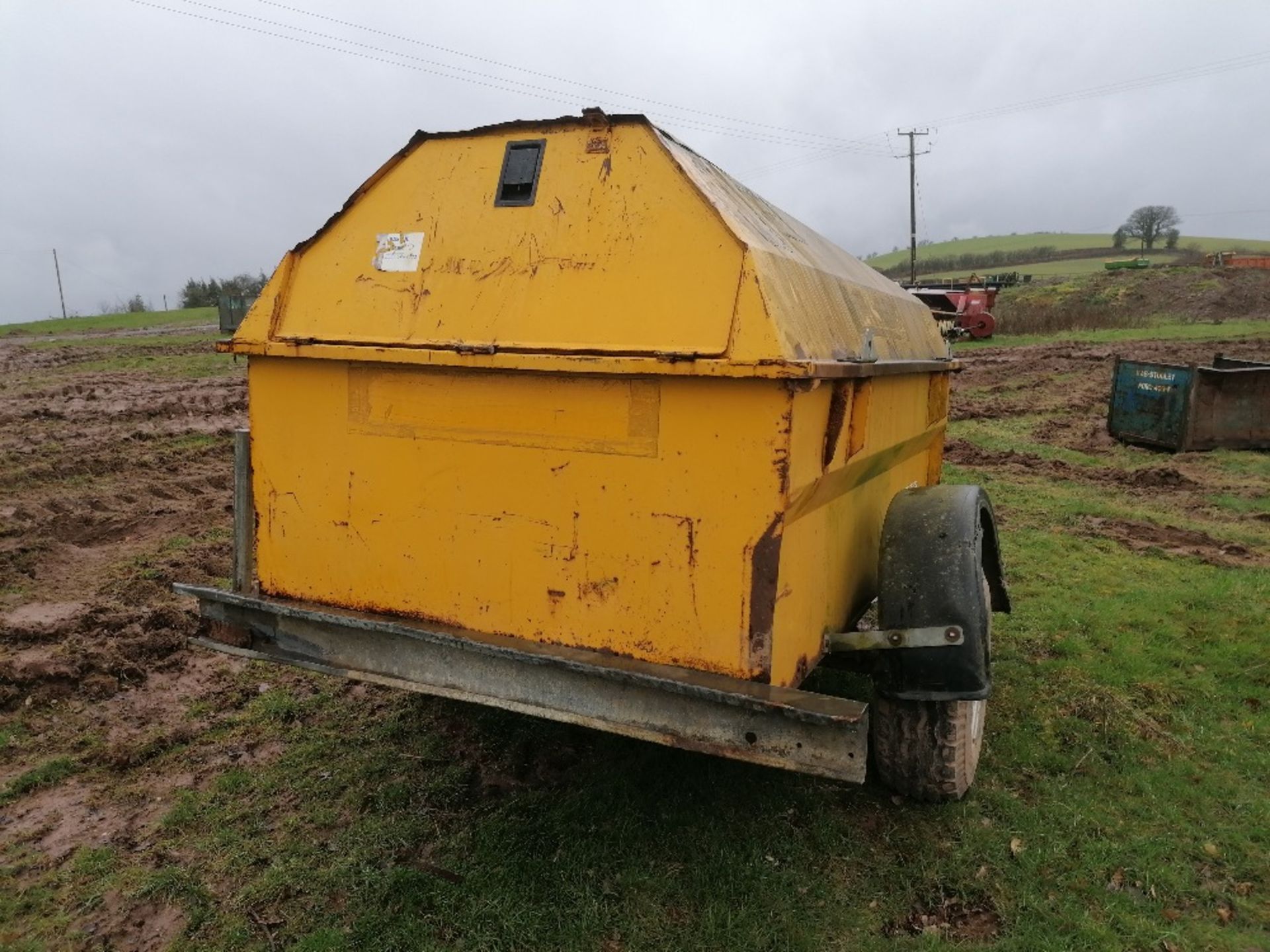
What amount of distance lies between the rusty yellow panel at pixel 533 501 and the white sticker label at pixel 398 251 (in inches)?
14.6

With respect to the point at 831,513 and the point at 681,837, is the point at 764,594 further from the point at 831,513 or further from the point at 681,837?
the point at 681,837

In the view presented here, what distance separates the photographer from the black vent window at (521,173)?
9.44ft

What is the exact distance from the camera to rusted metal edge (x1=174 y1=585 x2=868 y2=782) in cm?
235

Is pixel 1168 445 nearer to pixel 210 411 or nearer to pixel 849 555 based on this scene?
pixel 849 555

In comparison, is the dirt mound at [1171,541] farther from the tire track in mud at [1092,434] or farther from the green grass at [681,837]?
the green grass at [681,837]

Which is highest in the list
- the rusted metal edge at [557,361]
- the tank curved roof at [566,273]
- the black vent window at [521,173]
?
the black vent window at [521,173]

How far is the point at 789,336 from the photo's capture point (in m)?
2.44

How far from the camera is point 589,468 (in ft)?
8.67

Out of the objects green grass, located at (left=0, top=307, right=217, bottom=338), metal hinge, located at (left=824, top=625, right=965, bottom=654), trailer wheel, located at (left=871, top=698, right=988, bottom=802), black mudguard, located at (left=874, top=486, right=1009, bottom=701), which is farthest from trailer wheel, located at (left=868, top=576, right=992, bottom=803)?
green grass, located at (left=0, top=307, right=217, bottom=338)

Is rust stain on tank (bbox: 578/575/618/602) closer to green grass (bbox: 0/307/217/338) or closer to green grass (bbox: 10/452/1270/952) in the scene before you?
green grass (bbox: 10/452/1270/952)

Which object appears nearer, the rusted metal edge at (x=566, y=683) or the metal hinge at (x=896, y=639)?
the rusted metal edge at (x=566, y=683)

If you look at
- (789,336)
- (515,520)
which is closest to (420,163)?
(515,520)

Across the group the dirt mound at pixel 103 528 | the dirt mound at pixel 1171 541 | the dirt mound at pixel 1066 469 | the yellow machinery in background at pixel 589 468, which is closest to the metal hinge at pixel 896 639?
the yellow machinery in background at pixel 589 468

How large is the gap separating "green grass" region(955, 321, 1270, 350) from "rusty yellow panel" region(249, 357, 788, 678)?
23.1 metres
